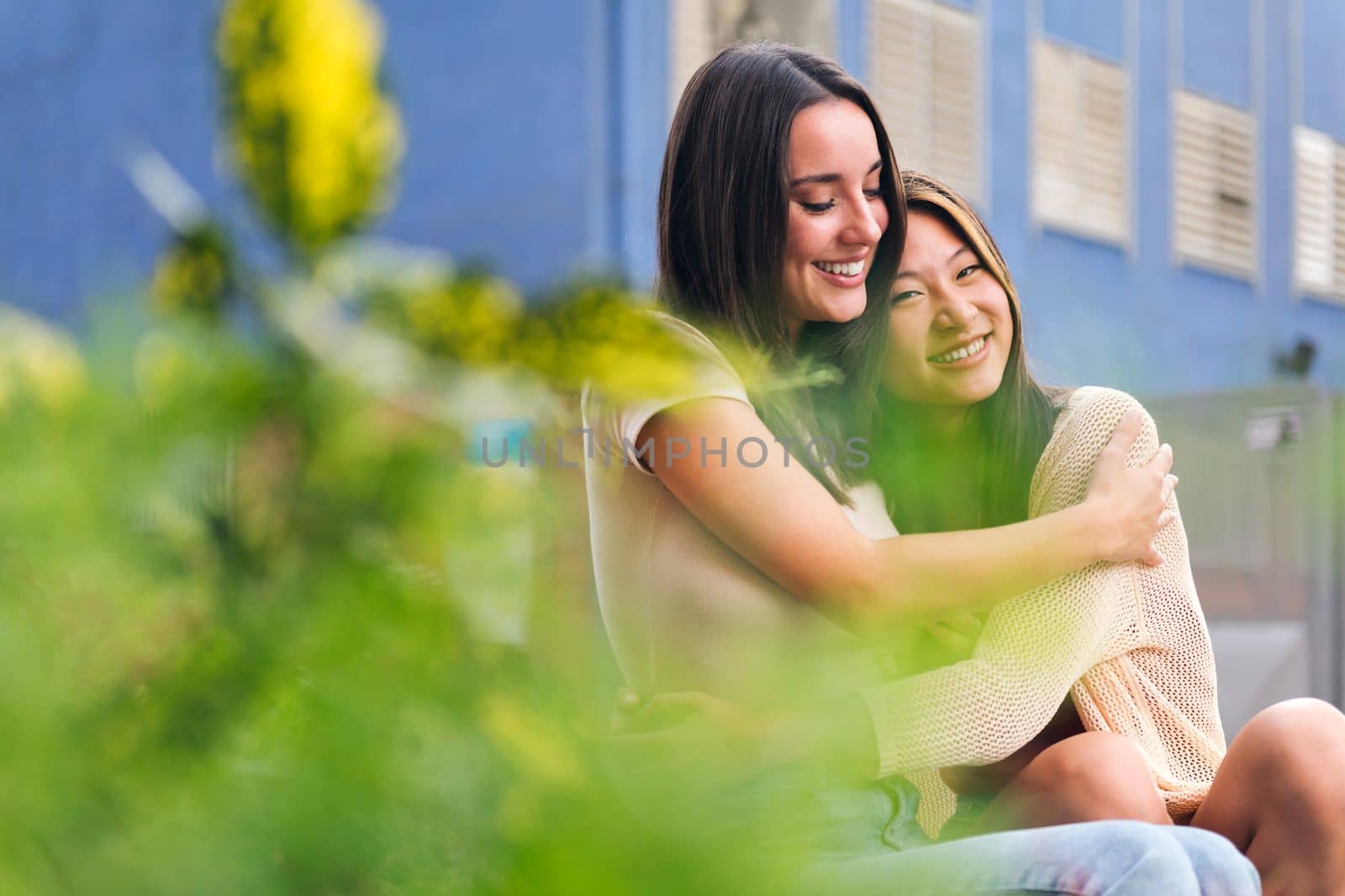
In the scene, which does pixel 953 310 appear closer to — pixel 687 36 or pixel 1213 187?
pixel 687 36

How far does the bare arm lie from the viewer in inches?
56.5

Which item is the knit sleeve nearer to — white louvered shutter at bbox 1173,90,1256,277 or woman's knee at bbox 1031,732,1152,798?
woman's knee at bbox 1031,732,1152,798

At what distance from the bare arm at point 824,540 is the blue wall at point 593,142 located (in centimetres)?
20

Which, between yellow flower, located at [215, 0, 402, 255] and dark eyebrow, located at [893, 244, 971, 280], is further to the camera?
dark eyebrow, located at [893, 244, 971, 280]

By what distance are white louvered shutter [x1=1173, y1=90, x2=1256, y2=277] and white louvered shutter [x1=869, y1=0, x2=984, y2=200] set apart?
210 centimetres

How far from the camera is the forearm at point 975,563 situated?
142 centimetres

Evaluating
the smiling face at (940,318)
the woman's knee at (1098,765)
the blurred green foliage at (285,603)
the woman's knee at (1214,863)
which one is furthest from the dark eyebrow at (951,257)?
the blurred green foliage at (285,603)

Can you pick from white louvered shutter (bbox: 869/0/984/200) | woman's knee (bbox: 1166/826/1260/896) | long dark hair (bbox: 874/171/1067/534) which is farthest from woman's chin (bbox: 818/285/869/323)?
white louvered shutter (bbox: 869/0/984/200)

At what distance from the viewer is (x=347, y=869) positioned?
0.27 meters

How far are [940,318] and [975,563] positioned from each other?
1.57 feet

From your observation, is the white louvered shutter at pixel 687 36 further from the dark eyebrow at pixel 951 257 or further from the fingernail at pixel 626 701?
the fingernail at pixel 626 701

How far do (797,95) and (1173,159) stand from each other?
10255 millimetres

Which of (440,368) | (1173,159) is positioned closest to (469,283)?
(440,368)

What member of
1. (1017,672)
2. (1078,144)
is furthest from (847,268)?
(1078,144)
